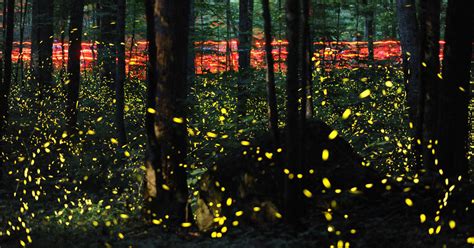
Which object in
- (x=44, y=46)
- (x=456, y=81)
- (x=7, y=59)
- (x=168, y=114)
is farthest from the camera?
(x=44, y=46)

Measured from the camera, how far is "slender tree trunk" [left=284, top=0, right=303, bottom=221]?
17.5 ft

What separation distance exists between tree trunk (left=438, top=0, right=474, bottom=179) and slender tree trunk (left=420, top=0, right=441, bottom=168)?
58 cm

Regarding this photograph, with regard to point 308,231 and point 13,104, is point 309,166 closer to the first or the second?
point 308,231

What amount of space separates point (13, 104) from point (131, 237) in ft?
43.7

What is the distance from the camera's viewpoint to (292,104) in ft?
17.6

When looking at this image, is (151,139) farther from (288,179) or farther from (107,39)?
(107,39)

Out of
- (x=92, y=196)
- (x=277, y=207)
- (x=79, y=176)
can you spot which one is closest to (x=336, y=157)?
(x=277, y=207)

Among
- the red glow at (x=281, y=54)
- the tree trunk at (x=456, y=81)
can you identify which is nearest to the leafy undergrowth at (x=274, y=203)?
the tree trunk at (x=456, y=81)

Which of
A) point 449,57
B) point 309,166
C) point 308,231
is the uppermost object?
point 449,57

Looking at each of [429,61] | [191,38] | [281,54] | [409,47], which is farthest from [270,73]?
[281,54]

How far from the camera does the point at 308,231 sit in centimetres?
550

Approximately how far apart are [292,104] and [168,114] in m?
2.06

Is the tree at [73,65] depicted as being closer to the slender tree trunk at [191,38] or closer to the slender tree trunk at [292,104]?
the slender tree trunk at [191,38]

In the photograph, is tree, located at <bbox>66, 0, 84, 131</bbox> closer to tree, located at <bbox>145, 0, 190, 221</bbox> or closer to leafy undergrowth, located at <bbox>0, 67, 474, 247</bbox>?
leafy undergrowth, located at <bbox>0, 67, 474, 247</bbox>
